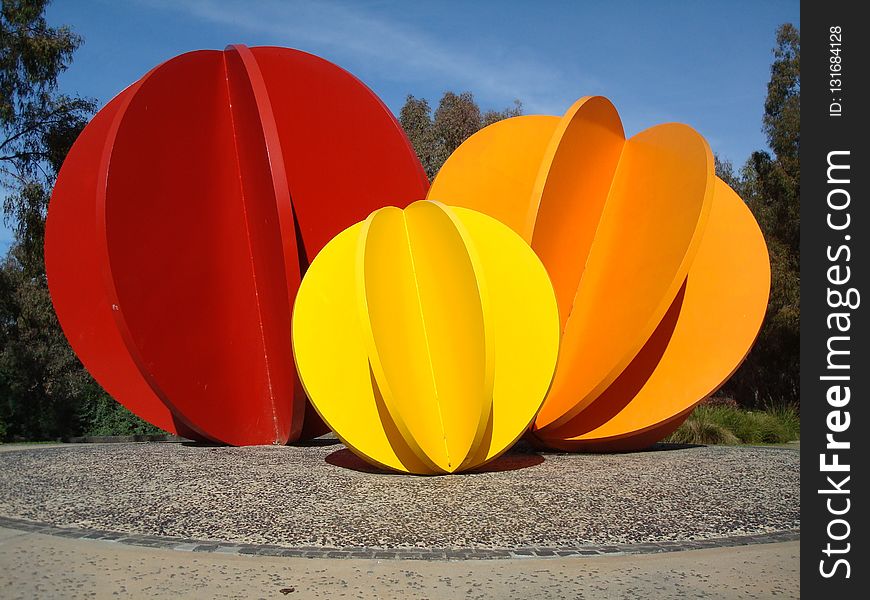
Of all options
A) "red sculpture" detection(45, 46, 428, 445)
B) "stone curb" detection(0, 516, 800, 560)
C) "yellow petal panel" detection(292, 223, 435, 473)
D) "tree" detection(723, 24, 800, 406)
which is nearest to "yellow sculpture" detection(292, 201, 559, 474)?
"yellow petal panel" detection(292, 223, 435, 473)

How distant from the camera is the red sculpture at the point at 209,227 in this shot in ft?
30.8

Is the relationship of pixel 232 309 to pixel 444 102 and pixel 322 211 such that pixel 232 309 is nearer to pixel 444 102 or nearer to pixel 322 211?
pixel 322 211

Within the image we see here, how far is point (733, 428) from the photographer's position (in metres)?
15.1

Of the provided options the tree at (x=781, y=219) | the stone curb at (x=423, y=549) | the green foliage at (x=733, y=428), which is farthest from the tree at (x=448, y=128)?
the stone curb at (x=423, y=549)

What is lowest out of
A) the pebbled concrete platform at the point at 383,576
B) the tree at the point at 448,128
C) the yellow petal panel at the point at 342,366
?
the pebbled concrete platform at the point at 383,576

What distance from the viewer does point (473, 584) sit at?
426cm

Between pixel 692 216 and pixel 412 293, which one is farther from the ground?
pixel 692 216

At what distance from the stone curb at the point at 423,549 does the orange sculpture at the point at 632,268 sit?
3400 mm

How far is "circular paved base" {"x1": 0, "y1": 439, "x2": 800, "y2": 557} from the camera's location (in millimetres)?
5449

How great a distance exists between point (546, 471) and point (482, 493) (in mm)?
1550

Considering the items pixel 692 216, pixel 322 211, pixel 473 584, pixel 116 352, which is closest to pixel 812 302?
pixel 473 584

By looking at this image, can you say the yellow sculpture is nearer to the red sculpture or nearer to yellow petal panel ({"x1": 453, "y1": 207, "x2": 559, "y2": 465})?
yellow petal panel ({"x1": 453, "y1": 207, "x2": 559, "y2": 465})

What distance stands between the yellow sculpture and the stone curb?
2316mm

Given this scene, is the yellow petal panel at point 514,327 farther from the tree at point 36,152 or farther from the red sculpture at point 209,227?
the tree at point 36,152
